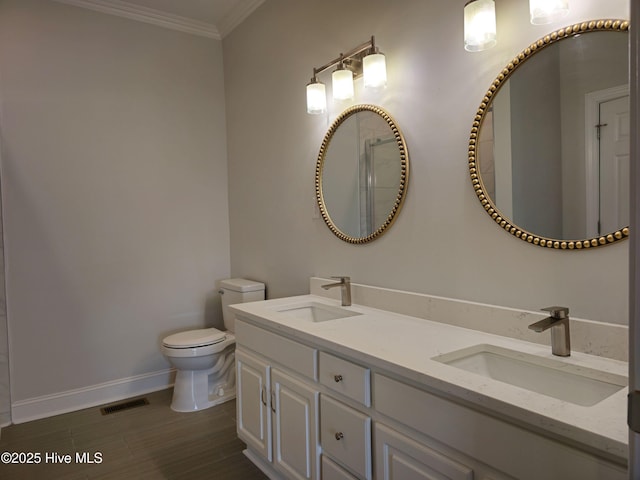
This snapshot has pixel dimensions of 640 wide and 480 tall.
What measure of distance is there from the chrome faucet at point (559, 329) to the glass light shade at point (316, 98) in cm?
157

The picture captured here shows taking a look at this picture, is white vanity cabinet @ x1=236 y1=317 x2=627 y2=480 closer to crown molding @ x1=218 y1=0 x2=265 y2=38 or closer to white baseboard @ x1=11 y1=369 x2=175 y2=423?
white baseboard @ x1=11 y1=369 x2=175 y2=423

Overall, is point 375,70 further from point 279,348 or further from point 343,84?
point 279,348

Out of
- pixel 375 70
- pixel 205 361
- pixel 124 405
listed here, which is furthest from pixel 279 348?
pixel 124 405

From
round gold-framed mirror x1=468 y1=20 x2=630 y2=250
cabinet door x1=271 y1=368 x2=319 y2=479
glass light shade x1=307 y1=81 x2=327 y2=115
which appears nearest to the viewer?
round gold-framed mirror x1=468 y1=20 x2=630 y2=250

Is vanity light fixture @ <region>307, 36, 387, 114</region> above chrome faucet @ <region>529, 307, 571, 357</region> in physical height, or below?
above

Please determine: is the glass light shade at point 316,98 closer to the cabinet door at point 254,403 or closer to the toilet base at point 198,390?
the cabinet door at point 254,403

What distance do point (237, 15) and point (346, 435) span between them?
2.92 metres

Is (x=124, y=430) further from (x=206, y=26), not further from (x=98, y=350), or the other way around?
(x=206, y=26)

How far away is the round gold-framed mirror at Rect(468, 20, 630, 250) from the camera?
128 cm

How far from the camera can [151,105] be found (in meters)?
3.22

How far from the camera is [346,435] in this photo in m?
1.49

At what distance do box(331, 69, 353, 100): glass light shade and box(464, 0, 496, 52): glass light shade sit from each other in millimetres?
715

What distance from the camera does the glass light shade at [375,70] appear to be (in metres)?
1.97

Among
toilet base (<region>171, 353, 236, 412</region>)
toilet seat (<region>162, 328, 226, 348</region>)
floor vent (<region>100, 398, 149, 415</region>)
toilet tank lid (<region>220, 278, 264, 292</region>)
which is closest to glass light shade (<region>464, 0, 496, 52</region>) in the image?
toilet tank lid (<region>220, 278, 264, 292</region>)
